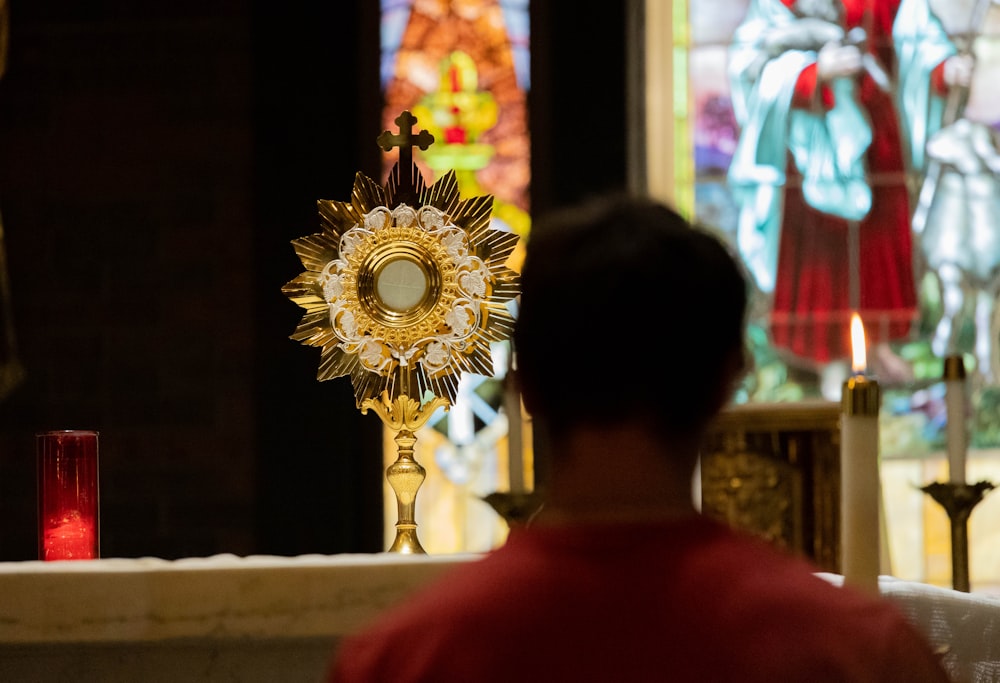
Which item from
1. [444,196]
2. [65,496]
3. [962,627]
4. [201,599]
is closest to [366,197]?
[444,196]

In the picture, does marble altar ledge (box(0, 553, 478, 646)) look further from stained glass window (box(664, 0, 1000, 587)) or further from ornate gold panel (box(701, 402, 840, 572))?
stained glass window (box(664, 0, 1000, 587))

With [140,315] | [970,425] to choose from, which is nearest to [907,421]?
[970,425]

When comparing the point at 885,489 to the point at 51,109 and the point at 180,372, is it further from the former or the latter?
the point at 51,109

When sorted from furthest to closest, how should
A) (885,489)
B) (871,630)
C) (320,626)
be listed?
1. (885,489)
2. (320,626)
3. (871,630)

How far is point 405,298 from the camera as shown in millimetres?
Result: 1789

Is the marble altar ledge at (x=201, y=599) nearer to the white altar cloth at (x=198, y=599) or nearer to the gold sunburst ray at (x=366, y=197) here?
the white altar cloth at (x=198, y=599)

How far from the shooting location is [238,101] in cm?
416

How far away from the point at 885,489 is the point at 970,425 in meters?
0.29

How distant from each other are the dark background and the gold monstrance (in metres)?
2.23

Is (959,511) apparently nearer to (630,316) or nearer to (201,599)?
(201,599)

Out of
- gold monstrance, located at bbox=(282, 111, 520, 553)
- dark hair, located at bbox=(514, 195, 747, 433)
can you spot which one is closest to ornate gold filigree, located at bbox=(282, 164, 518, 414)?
gold monstrance, located at bbox=(282, 111, 520, 553)

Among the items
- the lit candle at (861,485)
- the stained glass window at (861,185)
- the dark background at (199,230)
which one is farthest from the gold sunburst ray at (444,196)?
the stained glass window at (861,185)

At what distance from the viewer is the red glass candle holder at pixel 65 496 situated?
5.41 feet

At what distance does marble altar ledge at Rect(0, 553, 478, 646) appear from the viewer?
4.47 ft
